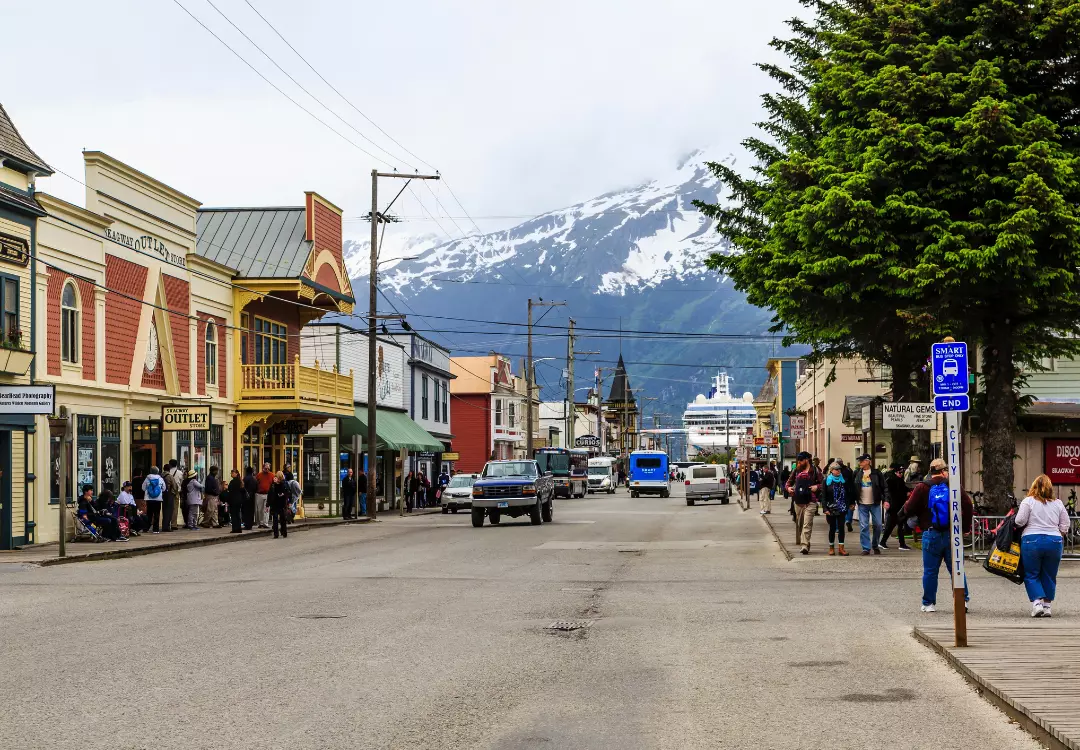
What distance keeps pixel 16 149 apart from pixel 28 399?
20.0 feet

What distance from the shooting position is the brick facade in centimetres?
3369

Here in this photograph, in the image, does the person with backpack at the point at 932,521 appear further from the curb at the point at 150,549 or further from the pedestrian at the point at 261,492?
the pedestrian at the point at 261,492

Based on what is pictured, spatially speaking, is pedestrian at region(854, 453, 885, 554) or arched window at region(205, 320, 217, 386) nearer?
pedestrian at region(854, 453, 885, 554)

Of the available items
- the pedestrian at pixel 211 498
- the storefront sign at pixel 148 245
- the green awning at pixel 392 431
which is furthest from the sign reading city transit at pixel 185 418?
the green awning at pixel 392 431

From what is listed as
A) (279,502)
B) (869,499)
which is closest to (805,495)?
(869,499)

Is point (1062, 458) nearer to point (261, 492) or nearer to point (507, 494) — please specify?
point (507, 494)

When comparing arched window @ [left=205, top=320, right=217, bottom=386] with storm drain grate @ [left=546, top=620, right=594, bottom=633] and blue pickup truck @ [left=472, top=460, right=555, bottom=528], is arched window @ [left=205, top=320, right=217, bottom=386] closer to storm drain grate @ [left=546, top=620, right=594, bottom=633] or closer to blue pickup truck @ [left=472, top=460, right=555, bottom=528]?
blue pickup truck @ [left=472, top=460, right=555, bottom=528]

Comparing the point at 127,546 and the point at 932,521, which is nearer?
the point at 932,521

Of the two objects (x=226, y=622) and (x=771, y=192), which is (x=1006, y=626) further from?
(x=771, y=192)

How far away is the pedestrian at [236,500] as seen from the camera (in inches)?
1380

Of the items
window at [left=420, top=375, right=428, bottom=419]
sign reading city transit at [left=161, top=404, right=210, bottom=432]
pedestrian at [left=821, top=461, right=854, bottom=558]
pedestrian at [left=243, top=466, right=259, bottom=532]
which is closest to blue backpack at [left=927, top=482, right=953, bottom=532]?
pedestrian at [left=821, top=461, right=854, bottom=558]

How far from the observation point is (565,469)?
81.4 meters

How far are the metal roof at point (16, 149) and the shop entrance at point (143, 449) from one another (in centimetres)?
825

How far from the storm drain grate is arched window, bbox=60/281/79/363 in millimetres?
19901
